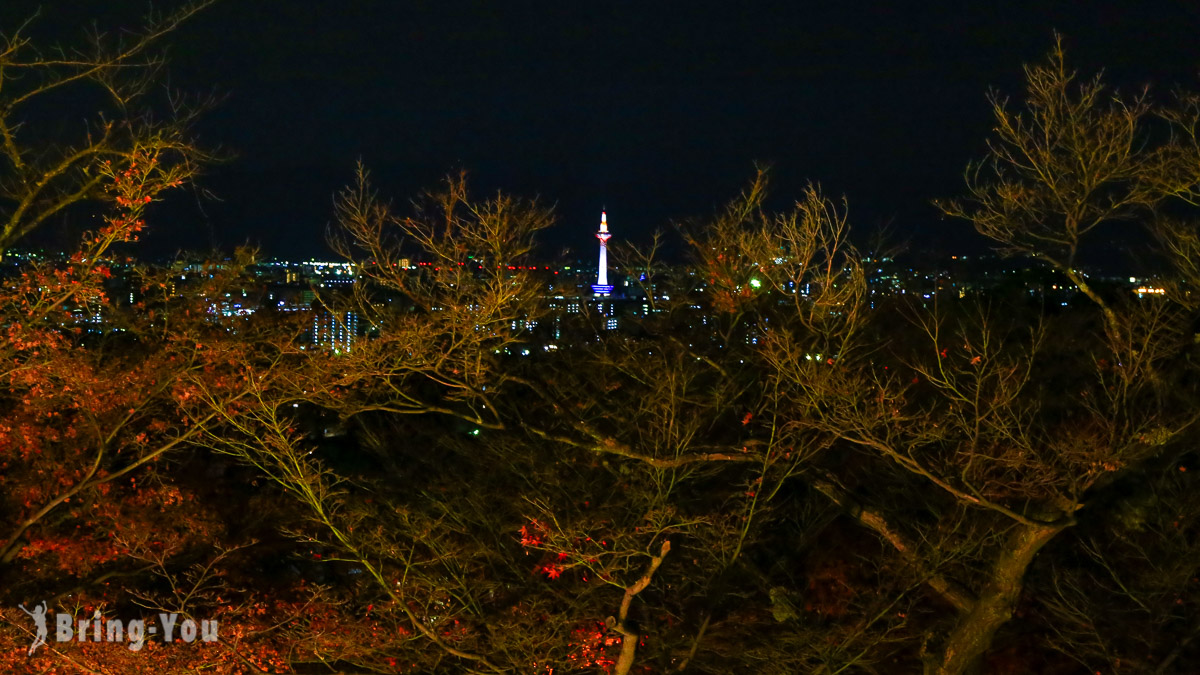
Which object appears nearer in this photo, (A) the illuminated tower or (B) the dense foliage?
(B) the dense foliage

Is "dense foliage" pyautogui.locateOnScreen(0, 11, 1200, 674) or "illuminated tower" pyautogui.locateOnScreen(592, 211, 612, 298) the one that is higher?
"illuminated tower" pyautogui.locateOnScreen(592, 211, 612, 298)

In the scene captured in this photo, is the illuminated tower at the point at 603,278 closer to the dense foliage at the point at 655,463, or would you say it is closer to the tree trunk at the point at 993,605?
the dense foliage at the point at 655,463

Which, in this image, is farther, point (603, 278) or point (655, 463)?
point (603, 278)

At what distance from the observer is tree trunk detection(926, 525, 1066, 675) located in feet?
30.8

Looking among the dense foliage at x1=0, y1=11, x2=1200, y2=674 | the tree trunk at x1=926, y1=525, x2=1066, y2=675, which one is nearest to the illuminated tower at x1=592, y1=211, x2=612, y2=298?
the dense foliage at x1=0, y1=11, x2=1200, y2=674

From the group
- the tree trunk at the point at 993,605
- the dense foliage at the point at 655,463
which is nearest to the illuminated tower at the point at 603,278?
the dense foliage at the point at 655,463

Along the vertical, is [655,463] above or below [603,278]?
below

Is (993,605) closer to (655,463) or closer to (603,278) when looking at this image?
(655,463)

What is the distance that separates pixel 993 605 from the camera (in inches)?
376

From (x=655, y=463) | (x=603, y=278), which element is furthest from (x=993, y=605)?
(x=603, y=278)

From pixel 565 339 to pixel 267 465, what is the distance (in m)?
4.38

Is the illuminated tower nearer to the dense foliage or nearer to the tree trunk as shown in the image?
the dense foliage

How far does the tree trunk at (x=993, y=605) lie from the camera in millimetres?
9398

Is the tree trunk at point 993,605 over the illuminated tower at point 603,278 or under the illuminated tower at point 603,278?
under
